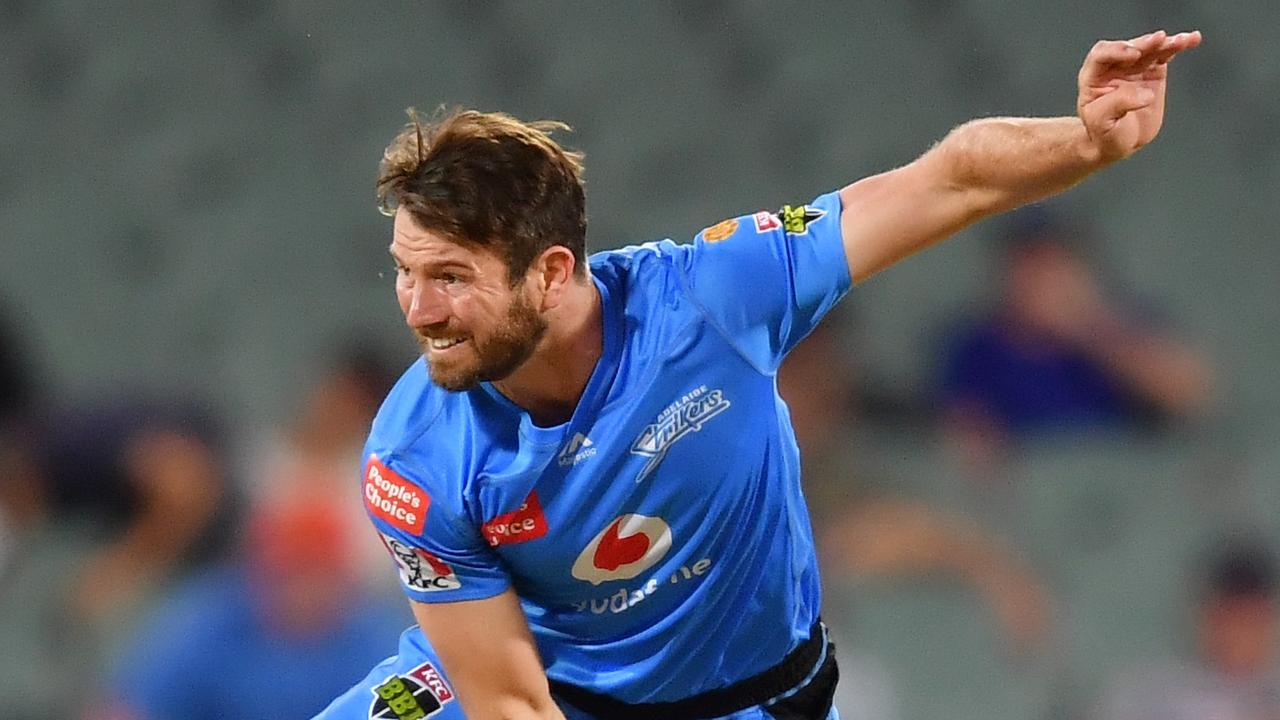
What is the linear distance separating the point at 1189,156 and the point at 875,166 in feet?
3.82

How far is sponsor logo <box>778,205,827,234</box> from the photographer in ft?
10.6

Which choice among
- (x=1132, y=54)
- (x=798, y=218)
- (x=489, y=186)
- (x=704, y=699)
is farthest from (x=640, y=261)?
(x=1132, y=54)

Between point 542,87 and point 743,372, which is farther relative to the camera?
point 542,87

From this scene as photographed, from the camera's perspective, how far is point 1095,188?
7219mm

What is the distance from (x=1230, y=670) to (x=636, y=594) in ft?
10.1

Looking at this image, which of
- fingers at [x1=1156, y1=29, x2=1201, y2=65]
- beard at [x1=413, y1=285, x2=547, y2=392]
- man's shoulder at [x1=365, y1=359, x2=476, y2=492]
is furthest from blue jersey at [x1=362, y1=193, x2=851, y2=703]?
fingers at [x1=1156, y1=29, x2=1201, y2=65]

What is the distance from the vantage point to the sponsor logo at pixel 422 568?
3203mm

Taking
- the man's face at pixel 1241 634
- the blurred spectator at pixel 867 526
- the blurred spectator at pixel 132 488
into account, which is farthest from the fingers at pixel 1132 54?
the blurred spectator at pixel 132 488

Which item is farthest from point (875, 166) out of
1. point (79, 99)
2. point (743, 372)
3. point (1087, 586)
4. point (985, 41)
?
point (743, 372)

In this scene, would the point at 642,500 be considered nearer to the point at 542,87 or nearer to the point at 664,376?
the point at 664,376

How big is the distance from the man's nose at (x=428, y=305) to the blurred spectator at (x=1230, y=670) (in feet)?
11.6

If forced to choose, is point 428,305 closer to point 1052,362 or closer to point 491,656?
point 491,656

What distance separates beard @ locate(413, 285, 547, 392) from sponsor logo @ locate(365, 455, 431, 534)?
0.20 meters

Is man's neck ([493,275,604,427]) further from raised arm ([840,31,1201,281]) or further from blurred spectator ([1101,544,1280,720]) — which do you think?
blurred spectator ([1101,544,1280,720])
